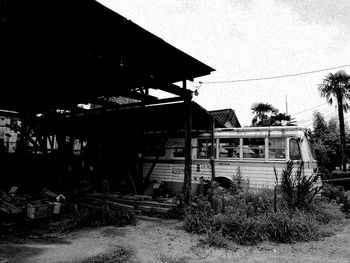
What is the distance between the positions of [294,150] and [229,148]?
8.07 ft

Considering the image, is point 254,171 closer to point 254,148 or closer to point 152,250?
point 254,148

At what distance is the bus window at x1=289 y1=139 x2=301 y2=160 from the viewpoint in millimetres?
8812

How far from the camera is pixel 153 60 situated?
661 cm

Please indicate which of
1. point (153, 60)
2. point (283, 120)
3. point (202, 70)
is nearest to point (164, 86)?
point (153, 60)

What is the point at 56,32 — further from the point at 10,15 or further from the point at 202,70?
the point at 202,70

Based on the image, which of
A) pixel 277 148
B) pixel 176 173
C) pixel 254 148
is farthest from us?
pixel 176 173

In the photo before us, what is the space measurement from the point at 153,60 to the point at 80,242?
4583 mm

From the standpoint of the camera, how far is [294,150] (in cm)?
890

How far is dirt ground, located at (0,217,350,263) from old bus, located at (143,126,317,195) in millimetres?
3622

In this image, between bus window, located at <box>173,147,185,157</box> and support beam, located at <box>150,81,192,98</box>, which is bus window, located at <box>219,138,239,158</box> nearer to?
bus window, located at <box>173,147,185,157</box>

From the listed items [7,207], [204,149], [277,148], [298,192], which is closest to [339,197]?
[277,148]

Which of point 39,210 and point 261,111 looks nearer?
point 39,210

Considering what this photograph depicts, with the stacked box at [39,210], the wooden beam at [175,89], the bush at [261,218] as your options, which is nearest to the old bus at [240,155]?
the bush at [261,218]

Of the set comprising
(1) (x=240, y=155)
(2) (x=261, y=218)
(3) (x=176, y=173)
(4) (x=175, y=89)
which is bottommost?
(2) (x=261, y=218)
